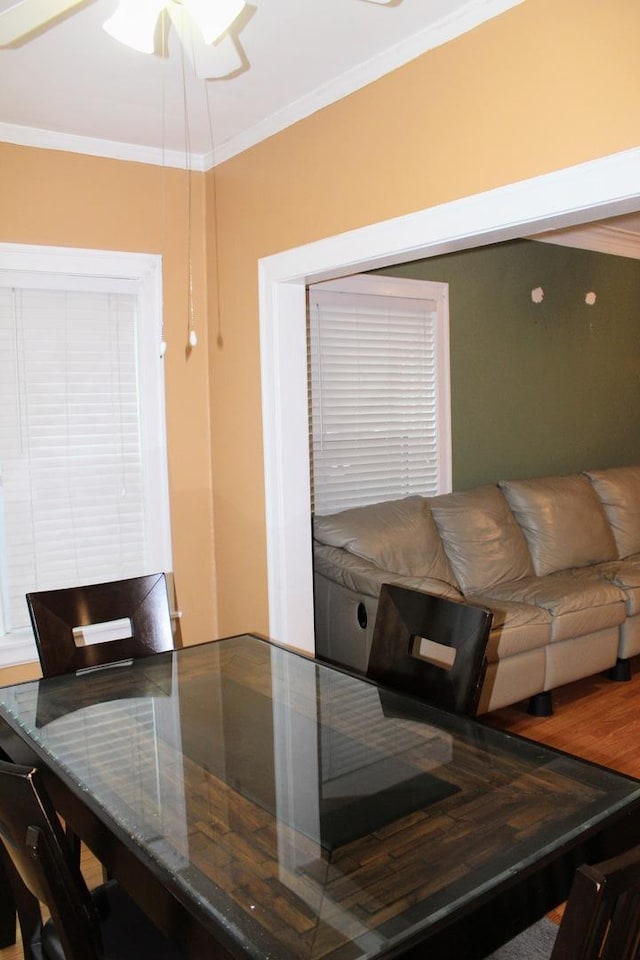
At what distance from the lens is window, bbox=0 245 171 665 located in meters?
3.37

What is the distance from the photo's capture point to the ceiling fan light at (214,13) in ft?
5.43

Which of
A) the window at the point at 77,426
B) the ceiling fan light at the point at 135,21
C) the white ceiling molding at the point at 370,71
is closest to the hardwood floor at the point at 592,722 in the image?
the window at the point at 77,426

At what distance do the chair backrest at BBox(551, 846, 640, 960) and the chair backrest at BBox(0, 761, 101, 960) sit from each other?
2.45 ft

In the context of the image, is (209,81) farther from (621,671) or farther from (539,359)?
(621,671)

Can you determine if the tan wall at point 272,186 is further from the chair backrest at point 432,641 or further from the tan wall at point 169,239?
the chair backrest at point 432,641

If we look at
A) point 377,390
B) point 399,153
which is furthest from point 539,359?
point 399,153

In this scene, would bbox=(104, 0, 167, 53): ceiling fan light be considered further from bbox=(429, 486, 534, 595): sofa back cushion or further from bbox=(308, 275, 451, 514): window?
bbox=(429, 486, 534, 595): sofa back cushion

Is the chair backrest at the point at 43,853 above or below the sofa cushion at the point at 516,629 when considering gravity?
above

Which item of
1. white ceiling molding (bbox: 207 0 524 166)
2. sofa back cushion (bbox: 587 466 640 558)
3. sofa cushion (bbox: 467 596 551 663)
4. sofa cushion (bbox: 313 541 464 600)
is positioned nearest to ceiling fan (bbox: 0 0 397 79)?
white ceiling molding (bbox: 207 0 524 166)

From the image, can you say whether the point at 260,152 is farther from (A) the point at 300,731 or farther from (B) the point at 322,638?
(A) the point at 300,731

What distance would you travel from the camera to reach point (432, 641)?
2225 millimetres

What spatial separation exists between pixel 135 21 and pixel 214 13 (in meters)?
0.17

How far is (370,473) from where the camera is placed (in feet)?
14.4

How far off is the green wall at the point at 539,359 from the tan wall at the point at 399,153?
46.0 inches
